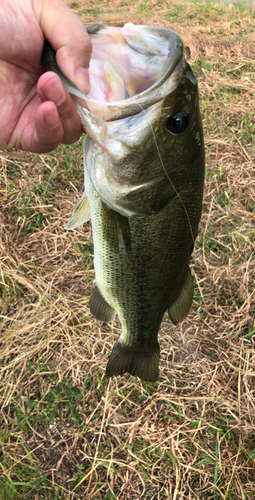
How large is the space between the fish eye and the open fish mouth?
0.07m

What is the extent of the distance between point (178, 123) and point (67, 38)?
1.43 ft

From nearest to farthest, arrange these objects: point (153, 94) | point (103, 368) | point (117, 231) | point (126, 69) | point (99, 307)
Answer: point (153, 94) < point (126, 69) < point (117, 231) < point (99, 307) < point (103, 368)

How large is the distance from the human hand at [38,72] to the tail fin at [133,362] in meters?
0.95

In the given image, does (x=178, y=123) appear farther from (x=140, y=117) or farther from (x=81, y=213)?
(x=81, y=213)

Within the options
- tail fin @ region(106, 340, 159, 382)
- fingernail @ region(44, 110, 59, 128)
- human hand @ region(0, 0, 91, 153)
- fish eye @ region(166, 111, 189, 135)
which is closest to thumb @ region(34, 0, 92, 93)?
human hand @ region(0, 0, 91, 153)

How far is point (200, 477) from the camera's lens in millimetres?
2111

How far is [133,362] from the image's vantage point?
62.3 inches

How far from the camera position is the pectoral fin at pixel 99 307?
1534mm

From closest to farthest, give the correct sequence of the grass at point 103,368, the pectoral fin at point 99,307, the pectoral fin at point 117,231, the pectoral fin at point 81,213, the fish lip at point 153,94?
the fish lip at point 153,94
the pectoral fin at point 117,231
the pectoral fin at point 81,213
the pectoral fin at point 99,307
the grass at point 103,368

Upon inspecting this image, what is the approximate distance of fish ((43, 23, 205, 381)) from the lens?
999 millimetres

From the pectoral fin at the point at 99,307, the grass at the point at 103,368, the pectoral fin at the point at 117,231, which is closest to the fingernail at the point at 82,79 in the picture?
the pectoral fin at the point at 117,231

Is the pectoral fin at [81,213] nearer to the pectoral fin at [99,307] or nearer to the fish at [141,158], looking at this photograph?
the fish at [141,158]

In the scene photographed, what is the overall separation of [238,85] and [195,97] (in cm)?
395

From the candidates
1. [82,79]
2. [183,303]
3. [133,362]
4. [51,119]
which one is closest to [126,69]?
[82,79]
